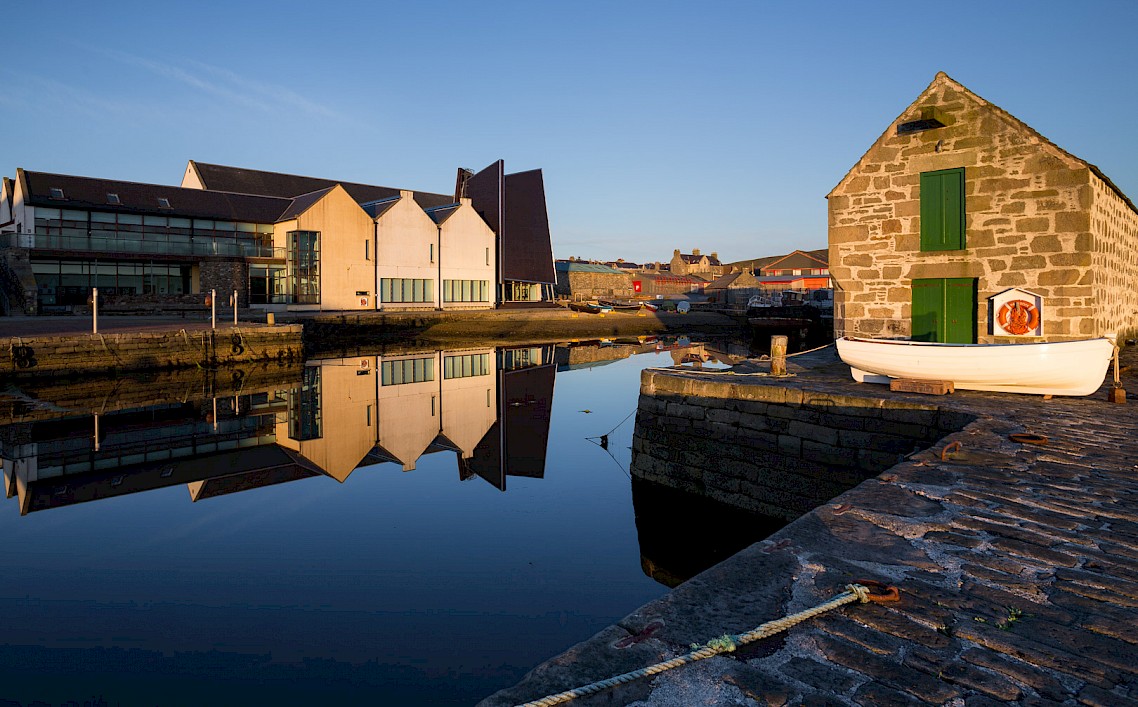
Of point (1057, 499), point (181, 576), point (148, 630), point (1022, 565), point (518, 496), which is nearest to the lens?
point (1022, 565)

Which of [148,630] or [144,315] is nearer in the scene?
[148,630]

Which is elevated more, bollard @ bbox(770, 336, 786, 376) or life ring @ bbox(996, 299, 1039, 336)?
life ring @ bbox(996, 299, 1039, 336)

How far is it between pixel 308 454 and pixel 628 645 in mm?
10960

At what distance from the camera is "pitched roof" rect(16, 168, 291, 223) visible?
35.6 meters

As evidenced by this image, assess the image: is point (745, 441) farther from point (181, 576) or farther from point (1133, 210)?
point (1133, 210)

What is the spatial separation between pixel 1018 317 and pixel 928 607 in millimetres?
11182

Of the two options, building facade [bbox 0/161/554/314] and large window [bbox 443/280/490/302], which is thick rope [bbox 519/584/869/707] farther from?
large window [bbox 443/280/490/302]

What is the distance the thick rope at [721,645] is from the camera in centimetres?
266

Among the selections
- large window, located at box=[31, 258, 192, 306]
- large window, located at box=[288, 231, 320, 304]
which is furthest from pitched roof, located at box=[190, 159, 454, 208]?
large window, located at box=[31, 258, 192, 306]

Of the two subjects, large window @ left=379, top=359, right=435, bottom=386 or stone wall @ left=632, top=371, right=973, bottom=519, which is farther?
large window @ left=379, top=359, right=435, bottom=386

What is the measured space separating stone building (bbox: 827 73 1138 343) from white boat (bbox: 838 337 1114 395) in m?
2.97

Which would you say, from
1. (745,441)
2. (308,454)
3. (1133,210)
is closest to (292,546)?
(308,454)

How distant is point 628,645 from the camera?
10.1ft

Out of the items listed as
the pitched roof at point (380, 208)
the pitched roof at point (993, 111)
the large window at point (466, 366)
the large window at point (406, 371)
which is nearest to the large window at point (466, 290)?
the pitched roof at point (380, 208)
